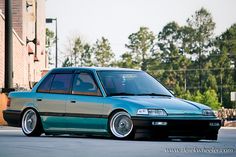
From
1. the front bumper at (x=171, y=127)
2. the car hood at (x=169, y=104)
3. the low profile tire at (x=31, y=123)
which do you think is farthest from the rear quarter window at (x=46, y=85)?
the front bumper at (x=171, y=127)

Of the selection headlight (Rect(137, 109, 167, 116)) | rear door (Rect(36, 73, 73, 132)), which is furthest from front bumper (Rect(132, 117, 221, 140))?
rear door (Rect(36, 73, 73, 132))

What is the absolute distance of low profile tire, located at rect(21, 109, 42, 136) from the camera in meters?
17.7

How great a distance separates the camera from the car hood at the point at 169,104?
15930 mm

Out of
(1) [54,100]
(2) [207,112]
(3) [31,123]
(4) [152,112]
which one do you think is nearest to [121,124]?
(4) [152,112]

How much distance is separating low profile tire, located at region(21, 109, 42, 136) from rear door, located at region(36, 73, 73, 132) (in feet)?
0.49

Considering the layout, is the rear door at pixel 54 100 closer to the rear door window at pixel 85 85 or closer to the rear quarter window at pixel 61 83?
the rear quarter window at pixel 61 83

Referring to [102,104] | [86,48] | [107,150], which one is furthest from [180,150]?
[86,48]

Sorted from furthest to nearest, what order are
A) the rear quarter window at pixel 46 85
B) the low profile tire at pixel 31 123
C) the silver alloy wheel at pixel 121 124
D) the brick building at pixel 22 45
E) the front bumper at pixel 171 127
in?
the brick building at pixel 22 45 < the rear quarter window at pixel 46 85 < the low profile tire at pixel 31 123 < the silver alloy wheel at pixel 121 124 < the front bumper at pixel 171 127

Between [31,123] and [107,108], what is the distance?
2159mm

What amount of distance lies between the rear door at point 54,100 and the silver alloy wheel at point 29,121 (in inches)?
9.6

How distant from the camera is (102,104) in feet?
54.2

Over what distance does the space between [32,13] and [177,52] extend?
87672mm

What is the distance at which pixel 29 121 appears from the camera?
1791cm

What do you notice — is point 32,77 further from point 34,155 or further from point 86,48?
point 86,48
